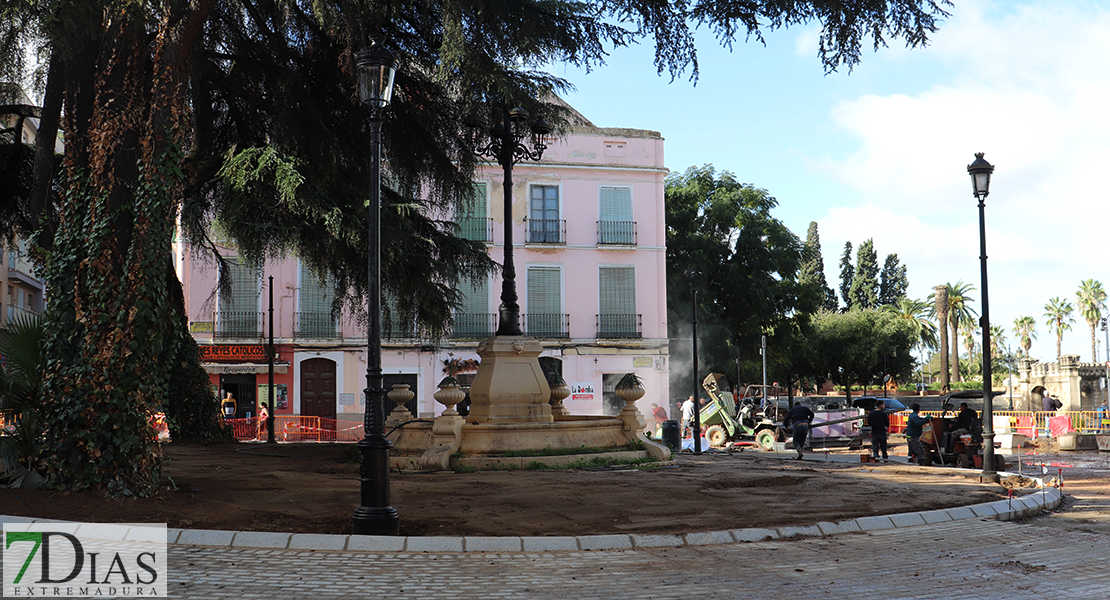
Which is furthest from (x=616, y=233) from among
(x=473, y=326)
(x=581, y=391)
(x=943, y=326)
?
(x=943, y=326)

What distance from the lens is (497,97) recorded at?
14047mm

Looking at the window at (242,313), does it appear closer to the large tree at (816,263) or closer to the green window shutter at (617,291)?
the green window shutter at (617,291)

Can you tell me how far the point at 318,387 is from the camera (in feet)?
103

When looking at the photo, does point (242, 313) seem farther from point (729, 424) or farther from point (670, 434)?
point (670, 434)

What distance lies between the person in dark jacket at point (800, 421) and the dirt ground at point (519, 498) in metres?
5.86

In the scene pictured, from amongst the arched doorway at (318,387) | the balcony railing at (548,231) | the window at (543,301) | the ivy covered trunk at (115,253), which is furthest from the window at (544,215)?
the ivy covered trunk at (115,253)

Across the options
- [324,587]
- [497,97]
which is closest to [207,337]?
[497,97]

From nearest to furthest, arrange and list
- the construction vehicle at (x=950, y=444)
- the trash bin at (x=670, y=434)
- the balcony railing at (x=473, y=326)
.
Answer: the construction vehicle at (x=950, y=444), the trash bin at (x=670, y=434), the balcony railing at (x=473, y=326)

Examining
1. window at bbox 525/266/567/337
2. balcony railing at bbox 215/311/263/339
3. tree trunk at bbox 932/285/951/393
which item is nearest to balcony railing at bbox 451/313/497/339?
window at bbox 525/266/567/337

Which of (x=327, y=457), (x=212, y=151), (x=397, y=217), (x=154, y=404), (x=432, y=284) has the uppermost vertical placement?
(x=212, y=151)

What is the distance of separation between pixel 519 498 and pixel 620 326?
2391cm

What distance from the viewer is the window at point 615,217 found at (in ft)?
111

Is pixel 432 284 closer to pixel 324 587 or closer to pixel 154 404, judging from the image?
pixel 154 404

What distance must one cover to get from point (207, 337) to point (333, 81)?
18.1 m
